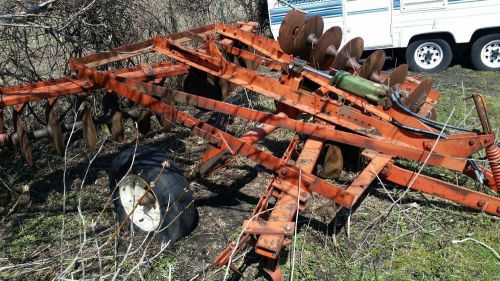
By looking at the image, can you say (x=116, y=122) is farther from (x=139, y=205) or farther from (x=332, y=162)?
(x=332, y=162)

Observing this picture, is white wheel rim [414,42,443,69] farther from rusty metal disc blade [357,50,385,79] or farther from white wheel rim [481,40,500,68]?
rusty metal disc blade [357,50,385,79]

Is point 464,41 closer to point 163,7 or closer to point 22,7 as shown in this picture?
point 163,7

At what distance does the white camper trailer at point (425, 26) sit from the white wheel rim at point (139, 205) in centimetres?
666

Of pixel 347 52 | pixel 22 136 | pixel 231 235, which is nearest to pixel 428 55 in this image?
pixel 347 52

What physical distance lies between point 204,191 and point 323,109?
1531 millimetres

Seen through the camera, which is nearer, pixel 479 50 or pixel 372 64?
pixel 372 64

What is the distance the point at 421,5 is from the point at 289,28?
5.19m

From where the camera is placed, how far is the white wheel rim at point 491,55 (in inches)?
340

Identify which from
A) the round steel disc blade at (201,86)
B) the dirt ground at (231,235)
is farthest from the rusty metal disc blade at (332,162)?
the round steel disc blade at (201,86)

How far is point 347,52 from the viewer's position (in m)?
4.58

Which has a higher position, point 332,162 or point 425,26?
point 425,26

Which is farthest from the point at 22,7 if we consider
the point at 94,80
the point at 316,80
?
the point at 316,80

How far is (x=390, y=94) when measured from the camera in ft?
12.6

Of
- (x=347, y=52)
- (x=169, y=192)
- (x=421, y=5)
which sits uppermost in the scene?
(x=421, y=5)
